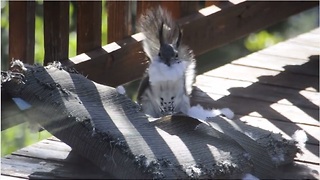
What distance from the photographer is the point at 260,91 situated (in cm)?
414

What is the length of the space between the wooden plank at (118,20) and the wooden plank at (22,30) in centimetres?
44

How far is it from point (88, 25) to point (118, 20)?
0.69ft

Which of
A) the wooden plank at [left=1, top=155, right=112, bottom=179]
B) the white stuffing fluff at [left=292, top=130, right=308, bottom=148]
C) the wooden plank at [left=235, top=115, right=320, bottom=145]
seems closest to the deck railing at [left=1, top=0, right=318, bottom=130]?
the wooden plank at [left=1, top=155, right=112, bottom=179]

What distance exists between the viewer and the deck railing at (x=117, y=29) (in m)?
3.62

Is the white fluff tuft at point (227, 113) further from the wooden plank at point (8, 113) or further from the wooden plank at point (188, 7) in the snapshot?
the wooden plank at point (8, 113)

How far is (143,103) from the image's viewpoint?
370 centimetres

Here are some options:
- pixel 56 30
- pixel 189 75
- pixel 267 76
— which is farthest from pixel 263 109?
pixel 56 30

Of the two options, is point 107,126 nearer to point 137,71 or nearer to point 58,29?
point 58,29

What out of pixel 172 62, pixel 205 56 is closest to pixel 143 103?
pixel 172 62

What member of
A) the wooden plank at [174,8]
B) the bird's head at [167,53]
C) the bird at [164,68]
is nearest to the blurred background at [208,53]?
the wooden plank at [174,8]

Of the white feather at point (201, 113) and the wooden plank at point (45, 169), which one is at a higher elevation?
the white feather at point (201, 113)

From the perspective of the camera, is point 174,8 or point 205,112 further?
point 174,8

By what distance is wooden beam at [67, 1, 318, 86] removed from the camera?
380 cm

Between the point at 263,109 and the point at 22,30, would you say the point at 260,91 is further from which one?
the point at 22,30
